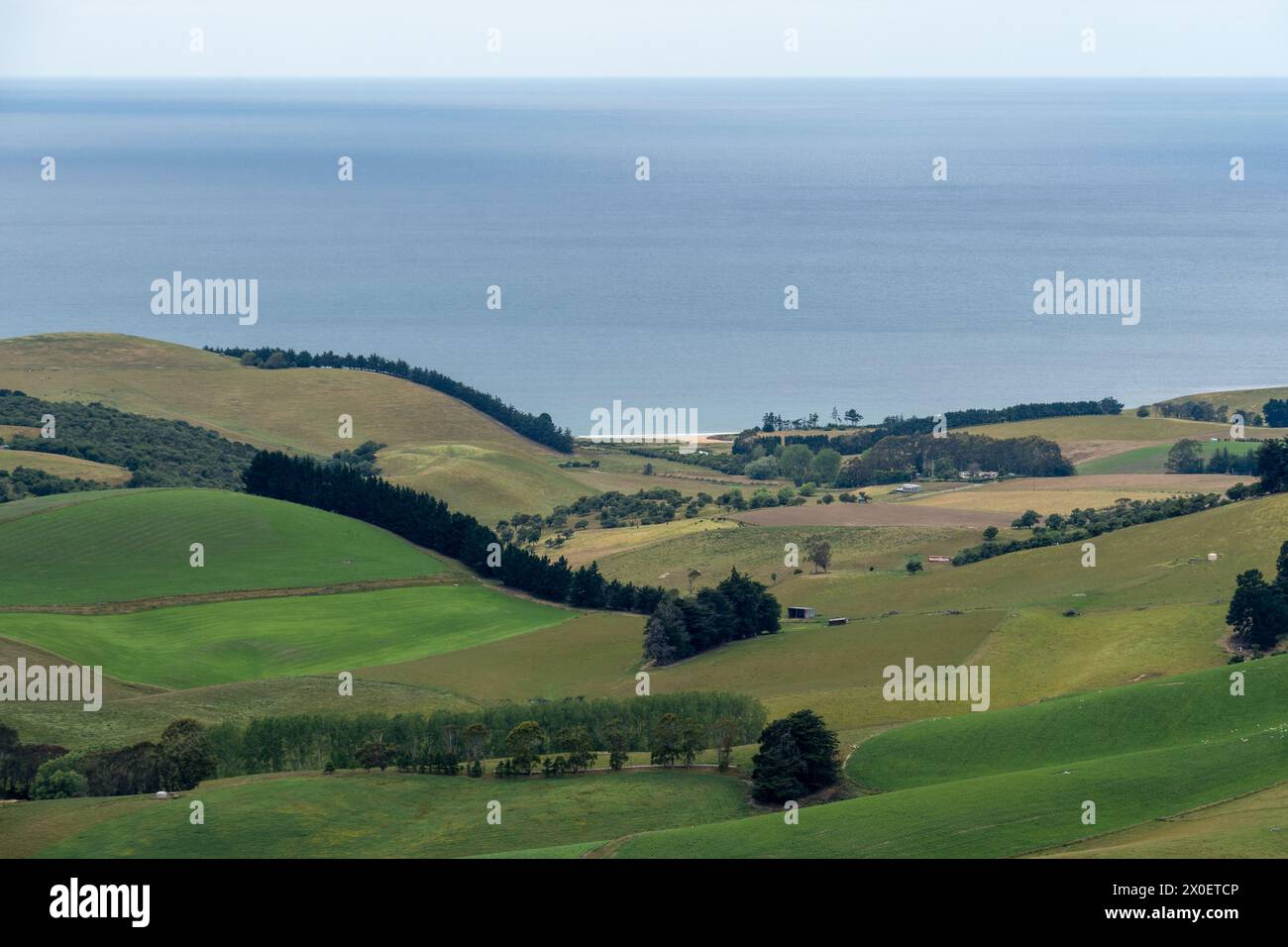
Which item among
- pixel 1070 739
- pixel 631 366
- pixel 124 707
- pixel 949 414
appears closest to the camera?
pixel 1070 739

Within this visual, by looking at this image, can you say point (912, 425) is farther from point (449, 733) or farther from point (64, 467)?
point (449, 733)

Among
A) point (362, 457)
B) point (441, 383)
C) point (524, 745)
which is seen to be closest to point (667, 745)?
point (524, 745)

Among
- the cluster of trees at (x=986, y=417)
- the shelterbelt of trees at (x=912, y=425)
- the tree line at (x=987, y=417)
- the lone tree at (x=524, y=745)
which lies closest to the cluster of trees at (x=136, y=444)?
the shelterbelt of trees at (x=912, y=425)

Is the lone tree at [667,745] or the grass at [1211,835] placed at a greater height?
the lone tree at [667,745]

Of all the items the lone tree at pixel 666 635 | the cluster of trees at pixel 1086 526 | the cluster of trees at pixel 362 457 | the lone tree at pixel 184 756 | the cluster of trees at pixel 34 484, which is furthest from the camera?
the cluster of trees at pixel 362 457

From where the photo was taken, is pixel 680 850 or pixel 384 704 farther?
pixel 384 704

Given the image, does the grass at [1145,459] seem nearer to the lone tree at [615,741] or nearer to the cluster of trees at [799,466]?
the cluster of trees at [799,466]
